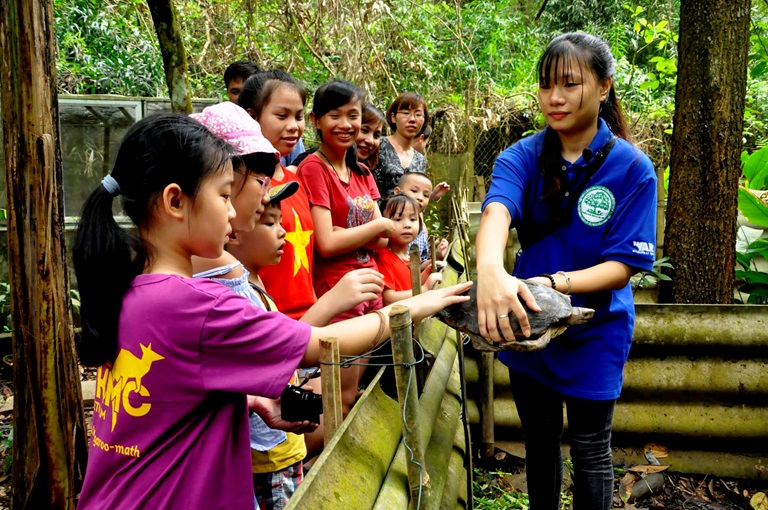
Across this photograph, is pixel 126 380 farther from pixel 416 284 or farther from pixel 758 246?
pixel 758 246

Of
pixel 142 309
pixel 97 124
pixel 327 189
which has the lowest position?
pixel 142 309

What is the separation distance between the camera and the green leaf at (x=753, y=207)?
464 centimetres

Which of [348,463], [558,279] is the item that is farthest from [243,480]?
[558,279]

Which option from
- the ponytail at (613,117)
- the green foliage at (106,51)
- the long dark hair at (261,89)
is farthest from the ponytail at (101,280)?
the green foliage at (106,51)

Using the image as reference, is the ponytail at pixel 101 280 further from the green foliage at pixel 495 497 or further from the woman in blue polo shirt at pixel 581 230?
the green foliage at pixel 495 497

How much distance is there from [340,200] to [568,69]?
4.22 feet

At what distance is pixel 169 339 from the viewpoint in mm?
1287

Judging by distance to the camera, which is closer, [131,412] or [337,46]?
[131,412]

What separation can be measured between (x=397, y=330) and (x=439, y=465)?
847mm

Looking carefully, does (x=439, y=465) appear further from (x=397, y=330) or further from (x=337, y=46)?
(x=337, y=46)

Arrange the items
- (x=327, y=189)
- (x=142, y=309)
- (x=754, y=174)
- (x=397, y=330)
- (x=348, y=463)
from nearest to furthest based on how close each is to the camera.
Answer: (x=142, y=309) < (x=348, y=463) < (x=397, y=330) < (x=327, y=189) < (x=754, y=174)

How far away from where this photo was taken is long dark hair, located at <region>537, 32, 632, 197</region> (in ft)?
6.95

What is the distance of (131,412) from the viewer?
52.4 inches

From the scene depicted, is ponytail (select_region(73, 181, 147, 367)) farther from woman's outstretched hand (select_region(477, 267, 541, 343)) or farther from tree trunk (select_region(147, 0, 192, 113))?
tree trunk (select_region(147, 0, 192, 113))
